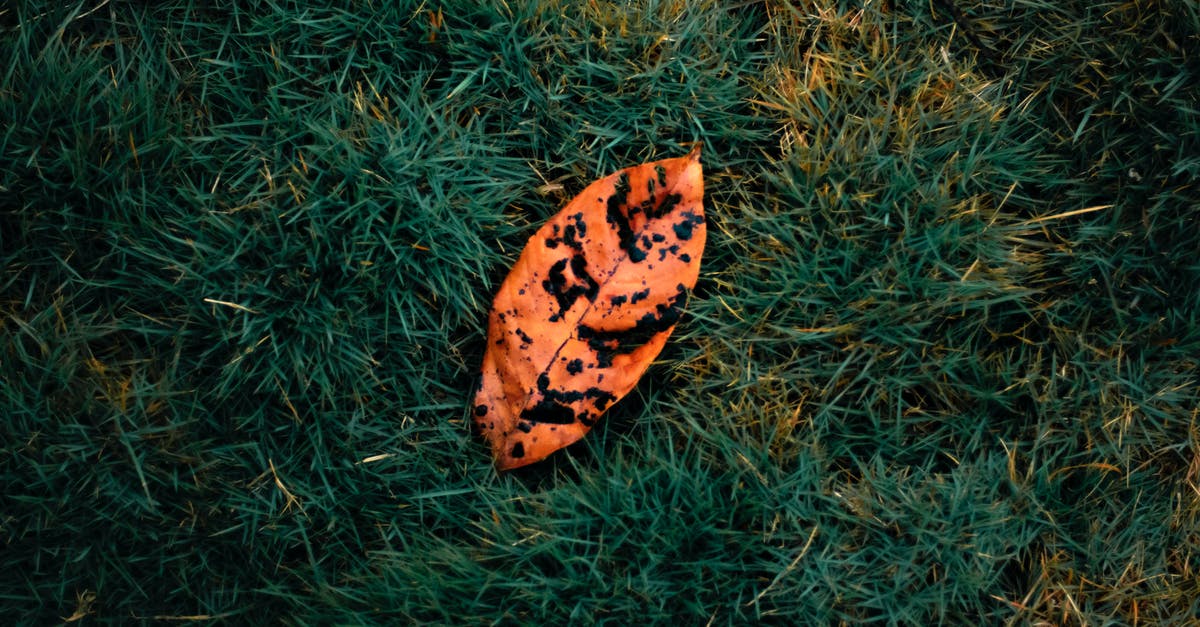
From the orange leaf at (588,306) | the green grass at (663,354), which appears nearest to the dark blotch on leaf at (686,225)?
the orange leaf at (588,306)

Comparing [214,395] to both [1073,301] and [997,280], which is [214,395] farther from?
[1073,301]

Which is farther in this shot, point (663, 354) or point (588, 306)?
point (663, 354)

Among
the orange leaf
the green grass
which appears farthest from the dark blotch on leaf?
the green grass

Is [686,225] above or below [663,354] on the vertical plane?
above

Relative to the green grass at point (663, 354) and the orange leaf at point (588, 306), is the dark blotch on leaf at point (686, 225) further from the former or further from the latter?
the green grass at point (663, 354)

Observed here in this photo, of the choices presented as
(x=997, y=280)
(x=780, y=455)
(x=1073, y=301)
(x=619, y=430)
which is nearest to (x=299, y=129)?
(x=619, y=430)
